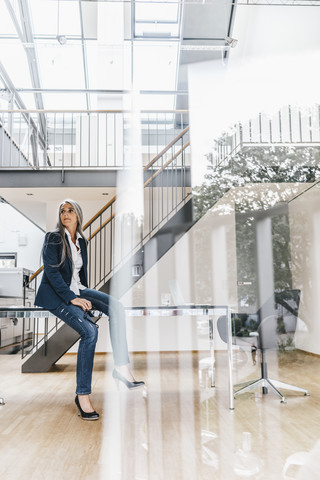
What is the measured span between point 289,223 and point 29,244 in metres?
6.27

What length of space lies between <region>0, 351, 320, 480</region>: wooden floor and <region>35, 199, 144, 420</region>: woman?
238mm

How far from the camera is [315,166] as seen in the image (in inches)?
249

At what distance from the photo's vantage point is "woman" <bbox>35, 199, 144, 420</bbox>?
260 cm

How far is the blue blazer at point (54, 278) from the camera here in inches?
105

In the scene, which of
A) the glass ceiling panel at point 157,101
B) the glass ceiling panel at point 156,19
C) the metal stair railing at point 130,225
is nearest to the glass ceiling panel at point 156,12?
the glass ceiling panel at point 156,19

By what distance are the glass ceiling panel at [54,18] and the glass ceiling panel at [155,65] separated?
3.94 feet

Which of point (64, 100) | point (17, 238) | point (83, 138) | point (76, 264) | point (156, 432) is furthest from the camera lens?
point (17, 238)

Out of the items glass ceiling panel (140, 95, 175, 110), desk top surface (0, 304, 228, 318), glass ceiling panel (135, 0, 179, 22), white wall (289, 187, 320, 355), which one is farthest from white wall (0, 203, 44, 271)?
desk top surface (0, 304, 228, 318)

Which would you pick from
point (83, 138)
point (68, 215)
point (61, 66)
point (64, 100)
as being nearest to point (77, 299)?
point (68, 215)

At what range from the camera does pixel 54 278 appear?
2654 mm

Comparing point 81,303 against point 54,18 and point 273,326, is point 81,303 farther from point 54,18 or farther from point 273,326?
point 54,18

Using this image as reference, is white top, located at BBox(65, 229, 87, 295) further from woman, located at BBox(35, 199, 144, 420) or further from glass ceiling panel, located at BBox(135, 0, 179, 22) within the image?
glass ceiling panel, located at BBox(135, 0, 179, 22)

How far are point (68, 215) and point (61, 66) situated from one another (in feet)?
22.5

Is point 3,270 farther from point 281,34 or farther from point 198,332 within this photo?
point 281,34
